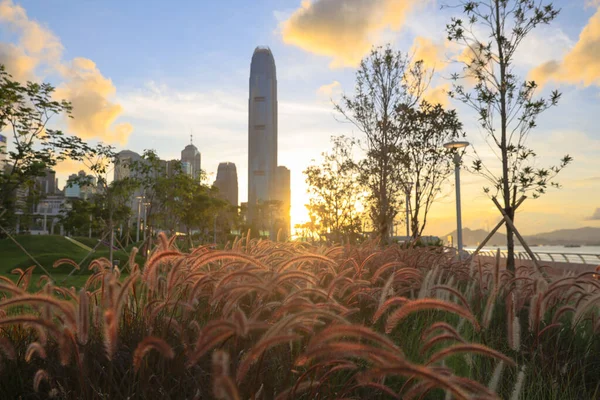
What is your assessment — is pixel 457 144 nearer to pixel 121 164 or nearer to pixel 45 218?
pixel 121 164

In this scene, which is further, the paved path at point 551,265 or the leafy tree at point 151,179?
the leafy tree at point 151,179

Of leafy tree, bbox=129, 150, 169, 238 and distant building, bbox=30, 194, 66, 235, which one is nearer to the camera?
leafy tree, bbox=129, 150, 169, 238

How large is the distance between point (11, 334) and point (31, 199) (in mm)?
13109

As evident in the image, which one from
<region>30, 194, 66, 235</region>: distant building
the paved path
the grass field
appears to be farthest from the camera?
<region>30, 194, 66, 235</region>: distant building

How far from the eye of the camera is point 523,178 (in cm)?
896

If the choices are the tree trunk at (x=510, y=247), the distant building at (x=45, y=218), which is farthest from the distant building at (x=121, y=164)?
the distant building at (x=45, y=218)

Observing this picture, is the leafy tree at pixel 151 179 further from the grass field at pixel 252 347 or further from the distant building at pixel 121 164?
the grass field at pixel 252 347

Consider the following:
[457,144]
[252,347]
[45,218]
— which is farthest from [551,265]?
[45,218]

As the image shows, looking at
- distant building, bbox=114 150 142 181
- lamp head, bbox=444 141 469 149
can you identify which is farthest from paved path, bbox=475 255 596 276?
distant building, bbox=114 150 142 181

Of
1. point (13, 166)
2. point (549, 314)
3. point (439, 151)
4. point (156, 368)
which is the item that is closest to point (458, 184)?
→ point (439, 151)

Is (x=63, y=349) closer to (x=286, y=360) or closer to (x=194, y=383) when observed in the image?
(x=194, y=383)

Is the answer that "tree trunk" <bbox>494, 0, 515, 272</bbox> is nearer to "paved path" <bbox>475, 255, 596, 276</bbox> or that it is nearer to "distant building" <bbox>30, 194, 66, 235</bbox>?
"paved path" <bbox>475, 255, 596, 276</bbox>

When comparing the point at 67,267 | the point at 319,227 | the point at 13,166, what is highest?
the point at 13,166

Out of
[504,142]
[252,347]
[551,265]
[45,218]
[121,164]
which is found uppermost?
[45,218]
